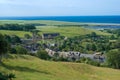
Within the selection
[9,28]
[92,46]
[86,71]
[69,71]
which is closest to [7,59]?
[69,71]

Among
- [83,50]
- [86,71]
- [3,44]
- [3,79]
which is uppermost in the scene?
[3,79]

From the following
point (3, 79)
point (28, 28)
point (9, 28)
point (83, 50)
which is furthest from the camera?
point (28, 28)

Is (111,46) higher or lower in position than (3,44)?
lower

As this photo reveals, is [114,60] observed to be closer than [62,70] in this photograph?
No

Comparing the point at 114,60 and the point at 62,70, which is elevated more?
the point at 62,70

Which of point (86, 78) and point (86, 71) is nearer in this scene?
point (86, 78)

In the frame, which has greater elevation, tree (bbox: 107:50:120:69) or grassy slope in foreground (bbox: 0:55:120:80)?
grassy slope in foreground (bbox: 0:55:120:80)

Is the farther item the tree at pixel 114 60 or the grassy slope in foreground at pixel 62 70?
the tree at pixel 114 60

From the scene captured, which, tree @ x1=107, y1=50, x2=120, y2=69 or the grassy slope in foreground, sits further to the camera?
tree @ x1=107, y1=50, x2=120, y2=69

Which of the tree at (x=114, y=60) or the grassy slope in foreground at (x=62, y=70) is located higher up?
the grassy slope in foreground at (x=62, y=70)

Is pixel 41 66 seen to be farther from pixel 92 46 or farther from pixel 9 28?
pixel 9 28

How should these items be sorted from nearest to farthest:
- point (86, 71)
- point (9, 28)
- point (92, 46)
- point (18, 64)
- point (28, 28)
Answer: point (18, 64) → point (86, 71) → point (92, 46) → point (9, 28) → point (28, 28)
